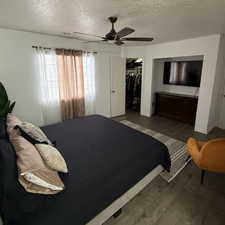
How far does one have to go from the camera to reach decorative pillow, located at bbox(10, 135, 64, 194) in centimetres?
107

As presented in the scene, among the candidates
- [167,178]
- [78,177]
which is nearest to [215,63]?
[167,178]

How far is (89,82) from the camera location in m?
4.30

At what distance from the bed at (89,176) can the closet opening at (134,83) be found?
11.3 feet

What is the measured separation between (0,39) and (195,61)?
481 centimetres

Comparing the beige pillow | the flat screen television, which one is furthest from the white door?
the beige pillow

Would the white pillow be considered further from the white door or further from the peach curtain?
the white door

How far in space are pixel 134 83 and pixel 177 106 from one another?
75.4 inches

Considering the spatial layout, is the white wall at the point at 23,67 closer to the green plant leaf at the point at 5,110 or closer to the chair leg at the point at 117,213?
the green plant leaf at the point at 5,110

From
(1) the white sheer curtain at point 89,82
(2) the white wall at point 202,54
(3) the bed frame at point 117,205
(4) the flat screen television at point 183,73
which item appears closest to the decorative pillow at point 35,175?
(3) the bed frame at point 117,205

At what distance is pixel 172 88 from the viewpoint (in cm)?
498

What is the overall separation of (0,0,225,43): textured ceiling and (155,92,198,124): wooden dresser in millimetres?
1875

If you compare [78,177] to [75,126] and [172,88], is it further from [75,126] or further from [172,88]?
[172,88]

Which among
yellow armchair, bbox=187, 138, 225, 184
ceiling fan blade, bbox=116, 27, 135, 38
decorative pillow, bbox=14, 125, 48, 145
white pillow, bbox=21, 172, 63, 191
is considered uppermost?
ceiling fan blade, bbox=116, 27, 135, 38

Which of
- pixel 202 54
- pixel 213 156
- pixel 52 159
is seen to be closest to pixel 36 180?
pixel 52 159
